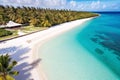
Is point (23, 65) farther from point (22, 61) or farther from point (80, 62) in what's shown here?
point (80, 62)

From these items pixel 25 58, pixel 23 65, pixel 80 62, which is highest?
pixel 23 65

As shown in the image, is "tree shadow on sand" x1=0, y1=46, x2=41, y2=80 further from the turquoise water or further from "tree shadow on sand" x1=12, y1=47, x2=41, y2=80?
the turquoise water

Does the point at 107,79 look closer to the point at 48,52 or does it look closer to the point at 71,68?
the point at 71,68

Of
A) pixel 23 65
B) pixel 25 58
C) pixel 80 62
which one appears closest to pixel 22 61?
pixel 25 58

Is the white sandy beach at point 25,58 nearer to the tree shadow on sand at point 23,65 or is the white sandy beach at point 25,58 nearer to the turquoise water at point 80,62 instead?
the tree shadow on sand at point 23,65

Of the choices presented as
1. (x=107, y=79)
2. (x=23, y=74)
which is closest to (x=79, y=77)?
(x=107, y=79)

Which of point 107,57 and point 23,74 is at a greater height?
point 23,74

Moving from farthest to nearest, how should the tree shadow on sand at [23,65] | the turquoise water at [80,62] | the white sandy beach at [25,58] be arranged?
1. the turquoise water at [80,62]
2. the white sandy beach at [25,58]
3. the tree shadow on sand at [23,65]

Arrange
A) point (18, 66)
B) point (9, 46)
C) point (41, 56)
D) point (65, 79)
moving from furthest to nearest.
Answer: point (9, 46)
point (41, 56)
point (18, 66)
point (65, 79)

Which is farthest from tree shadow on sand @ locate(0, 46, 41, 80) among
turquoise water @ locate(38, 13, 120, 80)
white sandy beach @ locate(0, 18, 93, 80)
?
turquoise water @ locate(38, 13, 120, 80)

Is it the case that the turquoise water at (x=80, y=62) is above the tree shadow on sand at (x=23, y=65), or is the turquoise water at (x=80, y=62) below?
below

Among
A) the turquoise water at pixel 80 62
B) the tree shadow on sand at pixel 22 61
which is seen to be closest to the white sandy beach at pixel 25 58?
the tree shadow on sand at pixel 22 61
